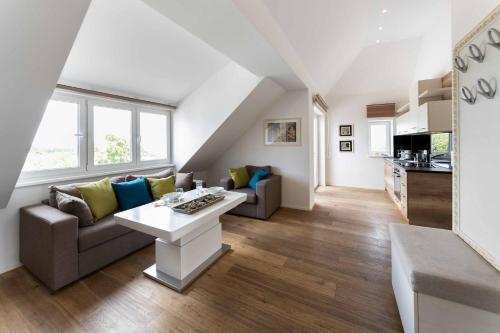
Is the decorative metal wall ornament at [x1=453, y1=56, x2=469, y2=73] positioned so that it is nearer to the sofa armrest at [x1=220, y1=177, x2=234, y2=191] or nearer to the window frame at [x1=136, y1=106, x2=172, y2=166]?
the sofa armrest at [x1=220, y1=177, x2=234, y2=191]

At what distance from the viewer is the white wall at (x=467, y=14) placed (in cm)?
128

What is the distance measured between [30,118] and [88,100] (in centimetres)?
156

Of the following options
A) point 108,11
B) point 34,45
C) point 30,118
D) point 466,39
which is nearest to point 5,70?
point 34,45

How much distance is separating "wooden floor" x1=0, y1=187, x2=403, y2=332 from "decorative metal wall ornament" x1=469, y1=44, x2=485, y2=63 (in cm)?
182

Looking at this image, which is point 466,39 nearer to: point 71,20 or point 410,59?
point 71,20

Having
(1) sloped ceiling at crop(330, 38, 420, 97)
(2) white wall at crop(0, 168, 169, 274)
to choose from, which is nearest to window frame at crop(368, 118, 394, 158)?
(1) sloped ceiling at crop(330, 38, 420, 97)

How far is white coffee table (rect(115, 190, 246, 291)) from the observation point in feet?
5.31

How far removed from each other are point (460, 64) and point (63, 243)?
3502mm

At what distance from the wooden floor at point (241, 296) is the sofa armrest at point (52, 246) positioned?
0.12m

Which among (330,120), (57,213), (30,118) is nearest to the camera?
(30,118)

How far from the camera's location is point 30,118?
1529 millimetres

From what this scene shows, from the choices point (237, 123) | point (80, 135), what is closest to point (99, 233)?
point (80, 135)

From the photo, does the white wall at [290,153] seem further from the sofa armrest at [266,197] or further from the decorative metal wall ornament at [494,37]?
the decorative metal wall ornament at [494,37]

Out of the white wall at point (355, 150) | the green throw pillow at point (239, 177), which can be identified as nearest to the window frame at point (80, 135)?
the green throw pillow at point (239, 177)
